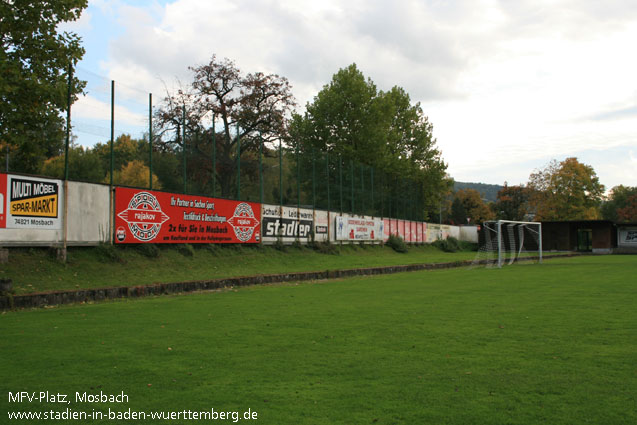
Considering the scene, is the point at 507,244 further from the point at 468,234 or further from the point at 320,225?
the point at 320,225

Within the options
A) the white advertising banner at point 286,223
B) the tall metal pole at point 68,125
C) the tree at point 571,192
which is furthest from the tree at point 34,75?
the tree at point 571,192

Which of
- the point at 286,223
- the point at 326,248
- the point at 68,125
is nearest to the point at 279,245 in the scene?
the point at 286,223

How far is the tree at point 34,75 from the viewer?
1385 cm

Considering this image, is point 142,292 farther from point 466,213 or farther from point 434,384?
point 466,213

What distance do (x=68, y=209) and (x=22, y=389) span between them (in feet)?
39.8

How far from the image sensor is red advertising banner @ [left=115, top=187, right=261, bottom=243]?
17719 mm

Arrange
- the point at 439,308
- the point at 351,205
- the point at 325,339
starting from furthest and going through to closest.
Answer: the point at 351,205, the point at 439,308, the point at 325,339

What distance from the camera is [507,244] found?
44.3 meters

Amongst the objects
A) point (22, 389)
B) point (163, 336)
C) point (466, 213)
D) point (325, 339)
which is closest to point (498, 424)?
point (325, 339)

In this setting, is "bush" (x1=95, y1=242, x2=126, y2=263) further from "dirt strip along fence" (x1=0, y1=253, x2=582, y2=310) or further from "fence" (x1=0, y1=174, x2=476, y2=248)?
"dirt strip along fence" (x1=0, y1=253, x2=582, y2=310)

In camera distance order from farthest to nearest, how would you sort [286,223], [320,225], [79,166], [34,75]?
[320,225] → [286,223] → [79,166] → [34,75]

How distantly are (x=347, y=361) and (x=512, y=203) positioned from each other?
301 feet

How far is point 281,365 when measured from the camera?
18.2 feet

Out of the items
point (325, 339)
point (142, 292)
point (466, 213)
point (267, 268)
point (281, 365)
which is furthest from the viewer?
point (466, 213)
